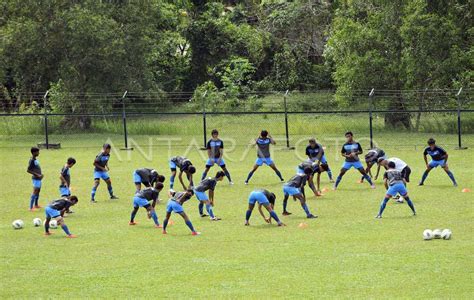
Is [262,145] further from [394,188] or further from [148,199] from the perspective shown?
[148,199]

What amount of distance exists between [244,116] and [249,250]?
88.9 ft

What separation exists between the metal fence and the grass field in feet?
36.9

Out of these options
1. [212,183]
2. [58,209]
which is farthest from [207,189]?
[58,209]

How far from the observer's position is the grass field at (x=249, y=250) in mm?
18719

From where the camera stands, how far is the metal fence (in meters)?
46.1

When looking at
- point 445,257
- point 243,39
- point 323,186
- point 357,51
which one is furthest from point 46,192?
point 243,39

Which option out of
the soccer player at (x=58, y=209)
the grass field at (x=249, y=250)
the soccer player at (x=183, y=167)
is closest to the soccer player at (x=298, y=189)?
the grass field at (x=249, y=250)

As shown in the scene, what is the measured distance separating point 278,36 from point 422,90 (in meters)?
15.4

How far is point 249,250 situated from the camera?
22422 millimetres

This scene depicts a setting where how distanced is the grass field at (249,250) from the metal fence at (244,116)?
1126cm

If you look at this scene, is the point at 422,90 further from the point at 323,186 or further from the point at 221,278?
the point at 221,278

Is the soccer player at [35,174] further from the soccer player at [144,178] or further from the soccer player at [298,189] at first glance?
the soccer player at [298,189]

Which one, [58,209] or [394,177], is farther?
[394,177]

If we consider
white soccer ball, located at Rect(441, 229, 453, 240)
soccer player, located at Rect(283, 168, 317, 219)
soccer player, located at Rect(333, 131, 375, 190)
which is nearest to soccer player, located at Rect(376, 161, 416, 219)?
soccer player, located at Rect(283, 168, 317, 219)
